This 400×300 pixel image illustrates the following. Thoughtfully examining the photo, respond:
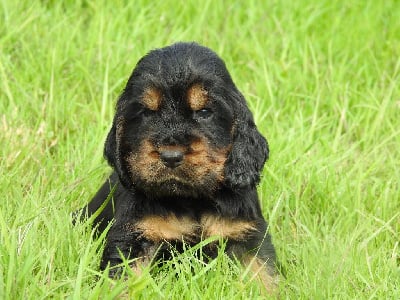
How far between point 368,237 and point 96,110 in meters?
2.42

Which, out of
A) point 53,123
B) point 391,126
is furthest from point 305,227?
point 53,123

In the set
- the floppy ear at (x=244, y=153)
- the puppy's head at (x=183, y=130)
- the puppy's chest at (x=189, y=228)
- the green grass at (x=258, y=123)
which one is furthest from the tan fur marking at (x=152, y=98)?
the green grass at (x=258, y=123)

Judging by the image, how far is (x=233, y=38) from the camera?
792cm

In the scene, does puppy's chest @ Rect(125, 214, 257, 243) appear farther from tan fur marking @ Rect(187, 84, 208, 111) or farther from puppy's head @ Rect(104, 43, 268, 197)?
tan fur marking @ Rect(187, 84, 208, 111)

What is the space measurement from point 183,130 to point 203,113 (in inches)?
8.2

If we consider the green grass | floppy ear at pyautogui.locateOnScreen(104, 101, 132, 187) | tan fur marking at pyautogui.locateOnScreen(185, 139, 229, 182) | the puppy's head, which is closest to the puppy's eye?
the puppy's head

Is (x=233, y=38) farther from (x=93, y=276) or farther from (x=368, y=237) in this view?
(x=93, y=276)

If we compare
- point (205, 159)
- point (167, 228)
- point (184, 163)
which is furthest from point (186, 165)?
point (167, 228)

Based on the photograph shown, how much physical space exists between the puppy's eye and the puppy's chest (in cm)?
58

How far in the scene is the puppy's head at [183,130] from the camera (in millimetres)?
4543

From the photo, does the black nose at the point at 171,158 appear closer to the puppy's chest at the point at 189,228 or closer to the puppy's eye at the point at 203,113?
the puppy's eye at the point at 203,113

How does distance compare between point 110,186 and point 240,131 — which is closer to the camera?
point 240,131

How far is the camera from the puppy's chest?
4.82m

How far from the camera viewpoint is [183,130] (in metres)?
4.61
